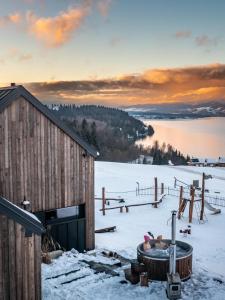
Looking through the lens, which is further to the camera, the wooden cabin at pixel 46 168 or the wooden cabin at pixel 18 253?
the wooden cabin at pixel 46 168

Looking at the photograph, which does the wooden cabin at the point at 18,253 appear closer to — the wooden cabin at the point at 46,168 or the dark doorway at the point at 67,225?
the wooden cabin at the point at 46,168

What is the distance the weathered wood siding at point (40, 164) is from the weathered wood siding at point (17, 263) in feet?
16.3

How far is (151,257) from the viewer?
19188 mm

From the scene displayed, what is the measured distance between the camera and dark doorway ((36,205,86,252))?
2162 cm

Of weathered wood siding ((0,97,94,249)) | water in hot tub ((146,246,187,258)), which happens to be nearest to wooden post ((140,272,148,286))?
water in hot tub ((146,246,187,258))

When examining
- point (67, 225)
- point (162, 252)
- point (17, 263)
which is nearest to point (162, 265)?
point (162, 252)

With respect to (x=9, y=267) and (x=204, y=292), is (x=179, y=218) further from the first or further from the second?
(x=9, y=267)

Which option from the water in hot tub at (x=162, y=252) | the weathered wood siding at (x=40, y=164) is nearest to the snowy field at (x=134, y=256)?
the water in hot tub at (x=162, y=252)

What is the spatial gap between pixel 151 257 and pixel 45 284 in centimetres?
470

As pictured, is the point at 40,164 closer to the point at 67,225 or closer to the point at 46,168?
the point at 46,168

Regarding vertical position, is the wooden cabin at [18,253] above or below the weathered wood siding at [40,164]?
below

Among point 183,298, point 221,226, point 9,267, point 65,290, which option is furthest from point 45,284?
point 221,226

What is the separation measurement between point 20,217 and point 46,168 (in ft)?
22.1

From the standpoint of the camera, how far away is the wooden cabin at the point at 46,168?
1948 centimetres
